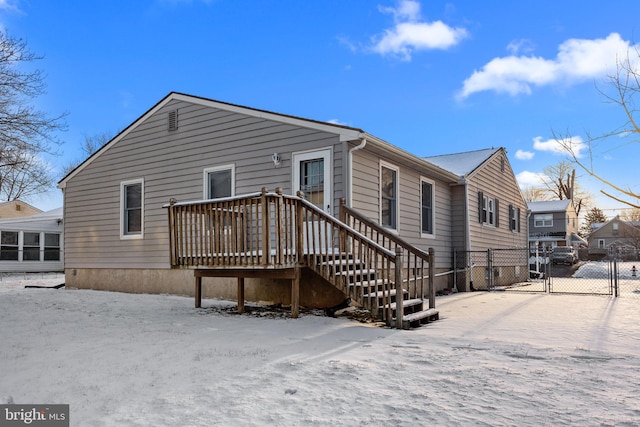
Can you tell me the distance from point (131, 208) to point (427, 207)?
7572mm

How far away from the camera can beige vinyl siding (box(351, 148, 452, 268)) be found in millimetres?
8852

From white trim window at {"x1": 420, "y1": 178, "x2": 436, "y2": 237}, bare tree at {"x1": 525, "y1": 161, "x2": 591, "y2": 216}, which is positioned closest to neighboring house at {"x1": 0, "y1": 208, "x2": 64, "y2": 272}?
white trim window at {"x1": 420, "y1": 178, "x2": 436, "y2": 237}

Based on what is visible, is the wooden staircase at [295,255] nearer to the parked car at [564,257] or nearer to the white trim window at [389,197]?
the white trim window at [389,197]

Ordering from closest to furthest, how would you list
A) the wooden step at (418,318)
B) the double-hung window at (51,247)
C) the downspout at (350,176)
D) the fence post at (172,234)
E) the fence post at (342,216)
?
the wooden step at (418,318) < the fence post at (172,234) < the fence post at (342,216) < the downspout at (350,176) < the double-hung window at (51,247)

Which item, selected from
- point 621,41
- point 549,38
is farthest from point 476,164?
point 621,41

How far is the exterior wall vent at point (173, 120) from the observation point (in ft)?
36.3

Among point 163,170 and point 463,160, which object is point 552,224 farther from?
point 163,170

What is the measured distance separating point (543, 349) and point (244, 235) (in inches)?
172

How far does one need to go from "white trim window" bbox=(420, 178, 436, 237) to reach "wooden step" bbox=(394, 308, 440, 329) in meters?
4.65

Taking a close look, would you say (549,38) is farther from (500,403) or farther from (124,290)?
(124,290)

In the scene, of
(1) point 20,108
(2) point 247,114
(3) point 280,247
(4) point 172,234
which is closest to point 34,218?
(1) point 20,108

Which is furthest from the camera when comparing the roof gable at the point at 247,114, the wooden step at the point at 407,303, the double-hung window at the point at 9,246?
the double-hung window at the point at 9,246

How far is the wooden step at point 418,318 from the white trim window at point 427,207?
4.65 metres

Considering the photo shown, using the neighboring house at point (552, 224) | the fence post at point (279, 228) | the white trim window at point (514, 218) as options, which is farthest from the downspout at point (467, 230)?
the neighboring house at point (552, 224)
